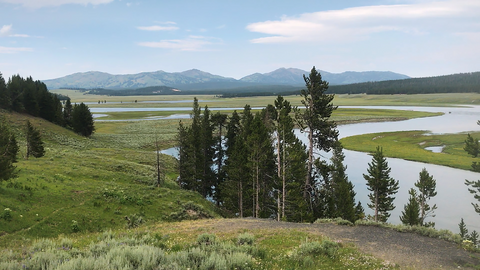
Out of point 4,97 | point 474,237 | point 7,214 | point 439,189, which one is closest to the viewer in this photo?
point 7,214

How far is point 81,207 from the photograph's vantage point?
61.8 feet

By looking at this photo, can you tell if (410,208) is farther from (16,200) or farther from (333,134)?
(16,200)

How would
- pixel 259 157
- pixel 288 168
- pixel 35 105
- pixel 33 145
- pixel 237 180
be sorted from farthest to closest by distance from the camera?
pixel 35 105 → pixel 33 145 → pixel 237 180 → pixel 259 157 → pixel 288 168

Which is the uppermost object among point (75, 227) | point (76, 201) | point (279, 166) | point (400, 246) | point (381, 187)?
point (279, 166)

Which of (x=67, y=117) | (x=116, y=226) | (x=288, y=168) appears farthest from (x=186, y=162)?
(x=67, y=117)

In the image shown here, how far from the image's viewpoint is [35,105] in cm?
Answer: 7456

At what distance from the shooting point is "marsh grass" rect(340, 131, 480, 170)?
5881cm

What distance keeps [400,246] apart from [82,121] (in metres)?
82.6

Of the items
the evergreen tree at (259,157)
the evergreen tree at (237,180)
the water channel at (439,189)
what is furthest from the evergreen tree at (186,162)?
the water channel at (439,189)

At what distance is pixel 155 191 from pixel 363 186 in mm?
33692

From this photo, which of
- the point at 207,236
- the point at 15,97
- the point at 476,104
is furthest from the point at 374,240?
the point at 476,104

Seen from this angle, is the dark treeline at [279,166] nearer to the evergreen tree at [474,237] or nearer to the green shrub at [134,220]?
the evergreen tree at [474,237]

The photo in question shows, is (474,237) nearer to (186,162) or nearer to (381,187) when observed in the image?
(381,187)

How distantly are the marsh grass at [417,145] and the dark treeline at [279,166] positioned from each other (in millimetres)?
31767
